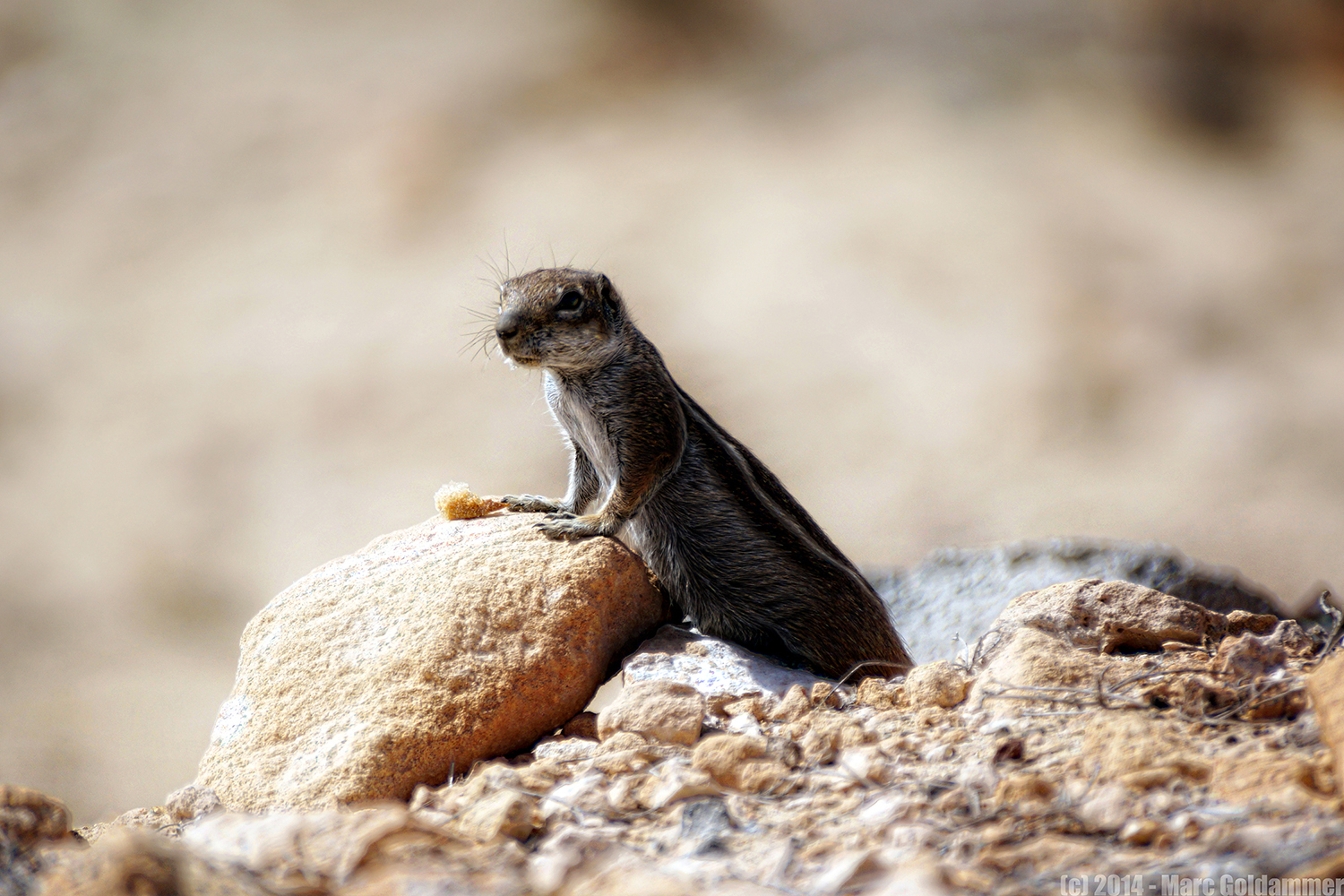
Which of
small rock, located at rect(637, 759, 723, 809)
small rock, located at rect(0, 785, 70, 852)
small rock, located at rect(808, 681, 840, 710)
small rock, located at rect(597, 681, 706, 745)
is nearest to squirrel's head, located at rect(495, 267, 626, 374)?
small rock, located at rect(597, 681, 706, 745)

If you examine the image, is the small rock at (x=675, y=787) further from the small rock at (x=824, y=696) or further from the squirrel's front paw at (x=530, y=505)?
the squirrel's front paw at (x=530, y=505)

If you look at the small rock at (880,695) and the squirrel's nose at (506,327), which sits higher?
the squirrel's nose at (506,327)

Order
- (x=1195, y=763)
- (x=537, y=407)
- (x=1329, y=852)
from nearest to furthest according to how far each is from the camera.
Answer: (x=1329, y=852), (x=1195, y=763), (x=537, y=407)

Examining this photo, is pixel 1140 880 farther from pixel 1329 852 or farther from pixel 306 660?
pixel 306 660

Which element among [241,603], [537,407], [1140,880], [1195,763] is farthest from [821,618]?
[241,603]

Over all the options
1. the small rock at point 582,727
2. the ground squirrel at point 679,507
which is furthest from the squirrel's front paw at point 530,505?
the small rock at point 582,727

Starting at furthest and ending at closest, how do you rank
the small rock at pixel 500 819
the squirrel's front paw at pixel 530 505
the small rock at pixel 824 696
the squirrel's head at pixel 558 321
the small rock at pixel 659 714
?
the squirrel's front paw at pixel 530 505, the squirrel's head at pixel 558 321, the small rock at pixel 824 696, the small rock at pixel 659 714, the small rock at pixel 500 819

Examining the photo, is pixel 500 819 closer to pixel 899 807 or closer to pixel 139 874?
pixel 139 874
